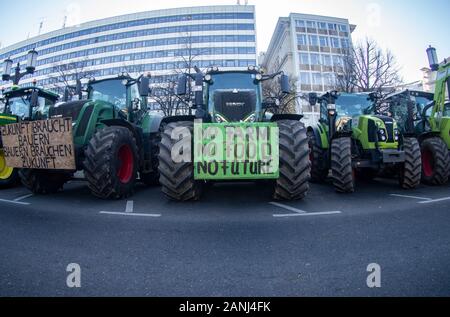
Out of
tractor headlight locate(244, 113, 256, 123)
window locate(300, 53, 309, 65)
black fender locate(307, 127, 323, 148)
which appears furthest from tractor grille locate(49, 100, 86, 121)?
window locate(300, 53, 309, 65)

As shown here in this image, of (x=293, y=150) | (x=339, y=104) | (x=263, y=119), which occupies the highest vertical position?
(x=339, y=104)

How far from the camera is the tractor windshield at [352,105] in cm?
689

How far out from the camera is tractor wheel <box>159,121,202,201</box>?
399 centimetres

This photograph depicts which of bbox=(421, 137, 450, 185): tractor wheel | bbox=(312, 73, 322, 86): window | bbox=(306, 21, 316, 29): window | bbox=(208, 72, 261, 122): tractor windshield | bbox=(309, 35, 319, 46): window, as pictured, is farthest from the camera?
bbox=(306, 21, 316, 29): window

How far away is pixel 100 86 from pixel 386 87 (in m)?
22.4

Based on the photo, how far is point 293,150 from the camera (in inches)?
153

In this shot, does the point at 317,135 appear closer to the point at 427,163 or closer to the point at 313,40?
the point at 427,163

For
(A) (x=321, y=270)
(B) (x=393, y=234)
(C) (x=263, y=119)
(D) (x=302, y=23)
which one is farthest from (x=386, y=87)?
(D) (x=302, y=23)

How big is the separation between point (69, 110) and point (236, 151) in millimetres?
4140

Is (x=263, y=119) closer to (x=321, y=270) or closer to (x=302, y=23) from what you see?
(x=321, y=270)

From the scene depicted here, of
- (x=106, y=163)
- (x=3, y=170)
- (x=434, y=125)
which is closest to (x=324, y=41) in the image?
(x=434, y=125)

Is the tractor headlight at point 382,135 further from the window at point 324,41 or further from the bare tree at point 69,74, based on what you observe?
the window at point 324,41

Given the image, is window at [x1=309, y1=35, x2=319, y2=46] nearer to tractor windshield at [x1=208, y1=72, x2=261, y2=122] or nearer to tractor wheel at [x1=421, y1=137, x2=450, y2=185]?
tractor wheel at [x1=421, y1=137, x2=450, y2=185]
